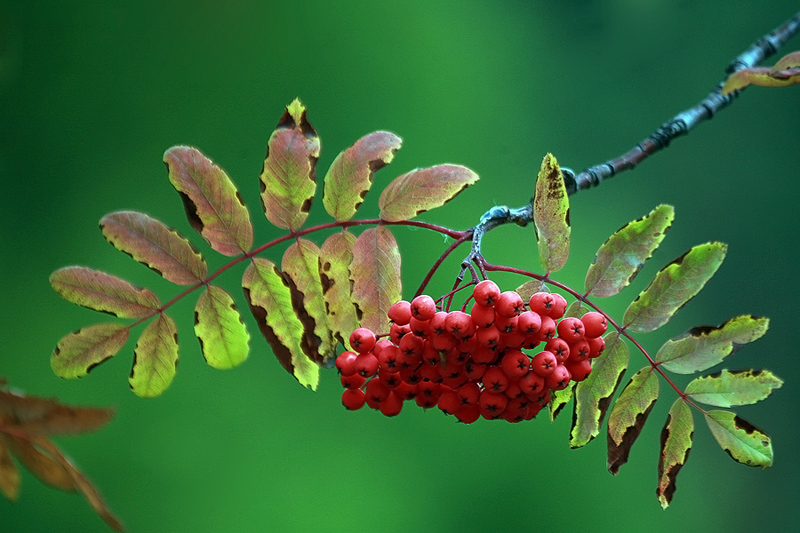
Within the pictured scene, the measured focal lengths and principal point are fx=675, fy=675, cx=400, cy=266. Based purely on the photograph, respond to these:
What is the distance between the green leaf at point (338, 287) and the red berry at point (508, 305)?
6.1 inches

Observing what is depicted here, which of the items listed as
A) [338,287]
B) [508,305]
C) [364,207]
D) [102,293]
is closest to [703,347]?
[508,305]

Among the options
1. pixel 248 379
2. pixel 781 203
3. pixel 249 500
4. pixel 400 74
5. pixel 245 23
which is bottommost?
pixel 249 500

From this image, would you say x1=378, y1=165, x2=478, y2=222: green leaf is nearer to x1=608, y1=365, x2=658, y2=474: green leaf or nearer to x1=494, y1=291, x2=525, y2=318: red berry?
x1=494, y1=291, x2=525, y2=318: red berry

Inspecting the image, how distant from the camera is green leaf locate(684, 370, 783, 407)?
64cm

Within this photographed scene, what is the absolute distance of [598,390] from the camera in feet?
2.15

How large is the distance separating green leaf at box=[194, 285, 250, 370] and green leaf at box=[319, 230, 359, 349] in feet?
0.28

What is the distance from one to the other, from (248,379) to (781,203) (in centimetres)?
193

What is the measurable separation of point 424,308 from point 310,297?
0.15 metres

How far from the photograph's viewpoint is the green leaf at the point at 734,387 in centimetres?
64

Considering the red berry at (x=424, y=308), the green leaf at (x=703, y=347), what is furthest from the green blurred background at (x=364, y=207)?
the red berry at (x=424, y=308)

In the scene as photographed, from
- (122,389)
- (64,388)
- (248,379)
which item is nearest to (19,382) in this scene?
(64,388)

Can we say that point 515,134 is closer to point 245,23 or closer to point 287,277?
point 245,23

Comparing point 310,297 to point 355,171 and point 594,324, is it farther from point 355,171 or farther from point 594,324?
point 594,324

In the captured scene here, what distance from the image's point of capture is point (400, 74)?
225 cm
